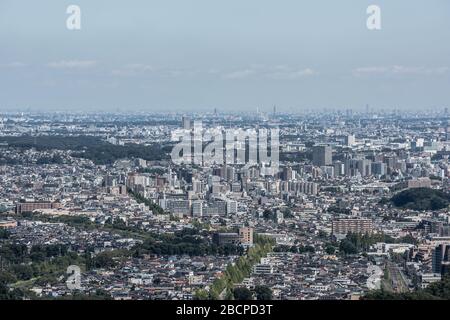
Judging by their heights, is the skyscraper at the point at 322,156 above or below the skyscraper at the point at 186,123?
below

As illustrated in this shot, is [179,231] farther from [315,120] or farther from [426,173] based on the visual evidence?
[315,120]

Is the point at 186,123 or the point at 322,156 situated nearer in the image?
the point at 322,156

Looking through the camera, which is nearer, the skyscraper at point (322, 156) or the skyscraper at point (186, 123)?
the skyscraper at point (322, 156)

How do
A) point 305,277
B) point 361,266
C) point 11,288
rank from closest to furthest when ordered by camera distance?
1. point 11,288
2. point 305,277
3. point 361,266

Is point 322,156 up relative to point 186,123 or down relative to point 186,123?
down

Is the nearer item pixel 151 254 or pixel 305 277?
pixel 305 277

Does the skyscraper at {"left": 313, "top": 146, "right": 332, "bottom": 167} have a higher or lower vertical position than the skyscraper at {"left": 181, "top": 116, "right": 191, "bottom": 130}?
lower

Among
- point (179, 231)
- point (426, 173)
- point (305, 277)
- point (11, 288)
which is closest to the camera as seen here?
point (11, 288)

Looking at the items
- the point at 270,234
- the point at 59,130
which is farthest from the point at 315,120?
the point at 270,234

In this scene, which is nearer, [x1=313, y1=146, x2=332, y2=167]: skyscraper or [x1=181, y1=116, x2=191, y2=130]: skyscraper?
[x1=313, y1=146, x2=332, y2=167]: skyscraper

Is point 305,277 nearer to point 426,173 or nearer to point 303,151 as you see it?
point 426,173
